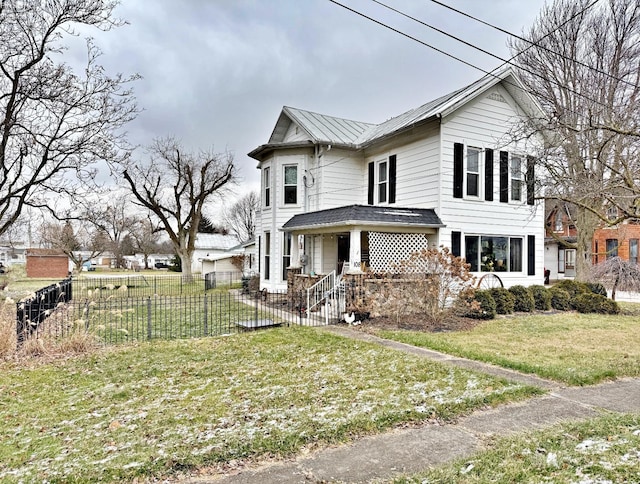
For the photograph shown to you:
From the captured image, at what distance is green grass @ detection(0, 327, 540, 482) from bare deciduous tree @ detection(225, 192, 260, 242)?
162 ft

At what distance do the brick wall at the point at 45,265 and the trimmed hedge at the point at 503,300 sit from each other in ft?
128

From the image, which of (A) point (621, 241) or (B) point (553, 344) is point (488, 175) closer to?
(B) point (553, 344)

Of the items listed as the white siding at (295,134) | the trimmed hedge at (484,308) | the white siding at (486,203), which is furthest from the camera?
the white siding at (295,134)

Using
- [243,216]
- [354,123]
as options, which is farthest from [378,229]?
[243,216]

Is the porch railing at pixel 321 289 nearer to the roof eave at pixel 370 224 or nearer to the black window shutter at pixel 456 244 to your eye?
the roof eave at pixel 370 224

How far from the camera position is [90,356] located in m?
7.79

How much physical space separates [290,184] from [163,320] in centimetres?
742

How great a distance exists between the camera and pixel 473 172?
14.1m

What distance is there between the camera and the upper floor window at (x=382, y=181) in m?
15.7

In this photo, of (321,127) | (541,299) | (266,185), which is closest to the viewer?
(541,299)

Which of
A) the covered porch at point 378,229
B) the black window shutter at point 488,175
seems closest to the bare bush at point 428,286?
the covered porch at point 378,229

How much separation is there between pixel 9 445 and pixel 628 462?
18.2 ft

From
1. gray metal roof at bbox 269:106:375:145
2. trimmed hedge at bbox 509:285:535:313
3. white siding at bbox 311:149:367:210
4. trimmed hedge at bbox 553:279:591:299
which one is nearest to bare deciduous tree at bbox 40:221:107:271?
gray metal roof at bbox 269:106:375:145

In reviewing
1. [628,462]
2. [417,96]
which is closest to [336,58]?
[417,96]
